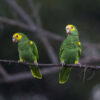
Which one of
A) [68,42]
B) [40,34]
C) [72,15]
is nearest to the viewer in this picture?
[68,42]

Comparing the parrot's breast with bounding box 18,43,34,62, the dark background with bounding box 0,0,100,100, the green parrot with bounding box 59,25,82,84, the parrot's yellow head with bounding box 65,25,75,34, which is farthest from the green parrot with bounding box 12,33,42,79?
the dark background with bounding box 0,0,100,100

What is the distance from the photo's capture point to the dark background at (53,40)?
1175 centimetres

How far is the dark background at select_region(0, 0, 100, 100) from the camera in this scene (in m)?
11.8

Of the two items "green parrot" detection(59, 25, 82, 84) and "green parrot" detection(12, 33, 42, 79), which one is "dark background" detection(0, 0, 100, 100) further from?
"green parrot" detection(59, 25, 82, 84)

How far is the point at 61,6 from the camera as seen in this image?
1238 cm

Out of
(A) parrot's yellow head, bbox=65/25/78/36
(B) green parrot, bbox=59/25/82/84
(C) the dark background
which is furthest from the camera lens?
(C) the dark background

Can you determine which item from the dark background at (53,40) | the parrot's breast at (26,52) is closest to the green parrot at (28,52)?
the parrot's breast at (26,52)

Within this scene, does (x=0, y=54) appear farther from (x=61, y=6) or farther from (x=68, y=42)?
(x=68, y=42)

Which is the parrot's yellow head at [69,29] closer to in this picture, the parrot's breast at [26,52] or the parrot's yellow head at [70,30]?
the parrot's yellow head at [70,30]

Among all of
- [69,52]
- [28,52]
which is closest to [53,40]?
[28,52]

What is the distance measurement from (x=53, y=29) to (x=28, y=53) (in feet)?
18.6

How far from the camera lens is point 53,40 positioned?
12586mm

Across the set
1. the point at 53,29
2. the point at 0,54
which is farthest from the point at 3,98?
the point at 53,29

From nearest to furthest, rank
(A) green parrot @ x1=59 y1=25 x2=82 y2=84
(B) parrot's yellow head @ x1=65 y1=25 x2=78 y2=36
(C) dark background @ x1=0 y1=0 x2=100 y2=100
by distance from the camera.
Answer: (A) green parrot @ x1=59 y1=25 x2=82 y2=84 → (B) parrot's yellow head @ x1=65 y1=25 x2=78 y2=36 → (C) dark background @ x1=0 y1=0 x2=100 y2=100
